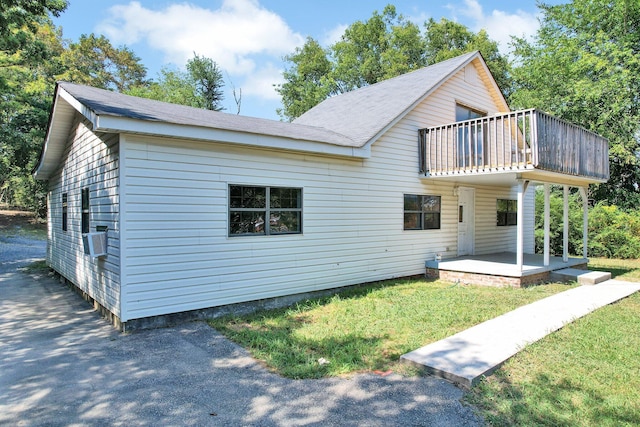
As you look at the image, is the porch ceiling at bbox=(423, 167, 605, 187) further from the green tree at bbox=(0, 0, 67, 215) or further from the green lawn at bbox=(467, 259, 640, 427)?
the green tree at bbox=(0, 0, 67, 215)

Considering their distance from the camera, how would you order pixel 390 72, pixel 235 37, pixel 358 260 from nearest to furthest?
1. pixel 358 260
2. pixel 235 37
3. pixel 390 72

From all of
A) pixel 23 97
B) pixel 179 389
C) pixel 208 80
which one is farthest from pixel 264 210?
pixel 208 80

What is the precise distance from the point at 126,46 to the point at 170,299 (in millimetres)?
37699

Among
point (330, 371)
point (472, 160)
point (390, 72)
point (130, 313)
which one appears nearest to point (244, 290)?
point (130, 313)

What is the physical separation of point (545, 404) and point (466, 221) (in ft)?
27.1

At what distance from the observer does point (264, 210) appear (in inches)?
270

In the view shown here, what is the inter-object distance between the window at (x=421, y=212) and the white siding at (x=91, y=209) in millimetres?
6567

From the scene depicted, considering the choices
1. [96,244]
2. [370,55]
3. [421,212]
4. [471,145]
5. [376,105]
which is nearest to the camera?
[96,244]

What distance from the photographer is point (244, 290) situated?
6.54 metres

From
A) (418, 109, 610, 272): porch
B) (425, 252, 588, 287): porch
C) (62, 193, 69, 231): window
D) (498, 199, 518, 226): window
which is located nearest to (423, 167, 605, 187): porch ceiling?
(418, 109, 610, 272): porch

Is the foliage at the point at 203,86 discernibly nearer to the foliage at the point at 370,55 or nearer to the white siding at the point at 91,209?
the foliage at the point at 370,55

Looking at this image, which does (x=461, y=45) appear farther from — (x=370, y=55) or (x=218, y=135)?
(x=218, y=135)

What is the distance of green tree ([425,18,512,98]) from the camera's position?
2720cm

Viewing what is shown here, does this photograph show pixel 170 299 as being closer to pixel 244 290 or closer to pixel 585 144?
pixel 244 290
